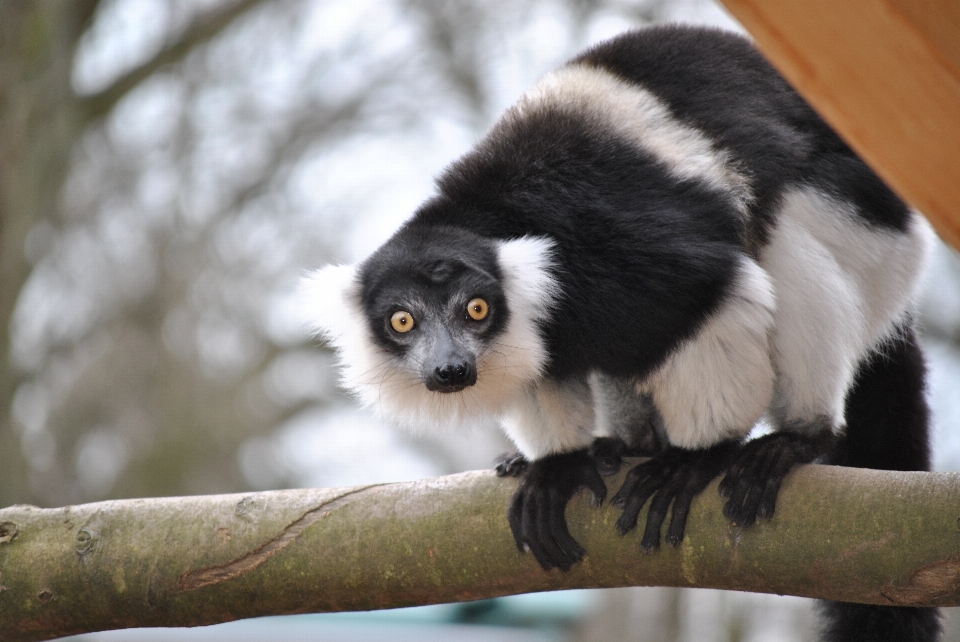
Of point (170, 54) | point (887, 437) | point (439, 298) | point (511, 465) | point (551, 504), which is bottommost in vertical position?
point (887, 437)

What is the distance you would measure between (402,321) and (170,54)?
567 centimetres

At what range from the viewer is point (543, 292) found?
385cm

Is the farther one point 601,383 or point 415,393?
point 601,383

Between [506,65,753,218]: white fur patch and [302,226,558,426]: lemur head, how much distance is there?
65 centimetres

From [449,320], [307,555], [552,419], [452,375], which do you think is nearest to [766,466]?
[552,419]

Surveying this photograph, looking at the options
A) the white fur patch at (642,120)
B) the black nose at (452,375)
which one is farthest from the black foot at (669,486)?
the white fur patch at (642,120)

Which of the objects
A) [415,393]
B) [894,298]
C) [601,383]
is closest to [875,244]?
[894,298]

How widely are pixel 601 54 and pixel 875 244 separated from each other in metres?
1.54

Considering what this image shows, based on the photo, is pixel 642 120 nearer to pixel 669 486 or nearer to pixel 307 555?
pixel 669 486

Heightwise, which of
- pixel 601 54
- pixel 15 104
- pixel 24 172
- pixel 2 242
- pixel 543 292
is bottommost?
pixel 543 292

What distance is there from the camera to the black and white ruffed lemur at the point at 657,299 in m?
3.66

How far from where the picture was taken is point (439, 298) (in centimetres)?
401

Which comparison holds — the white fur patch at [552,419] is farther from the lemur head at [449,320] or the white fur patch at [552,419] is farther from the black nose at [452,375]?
the black nose at [452,375]

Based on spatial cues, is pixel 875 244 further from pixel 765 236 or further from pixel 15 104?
pixel 15 104
